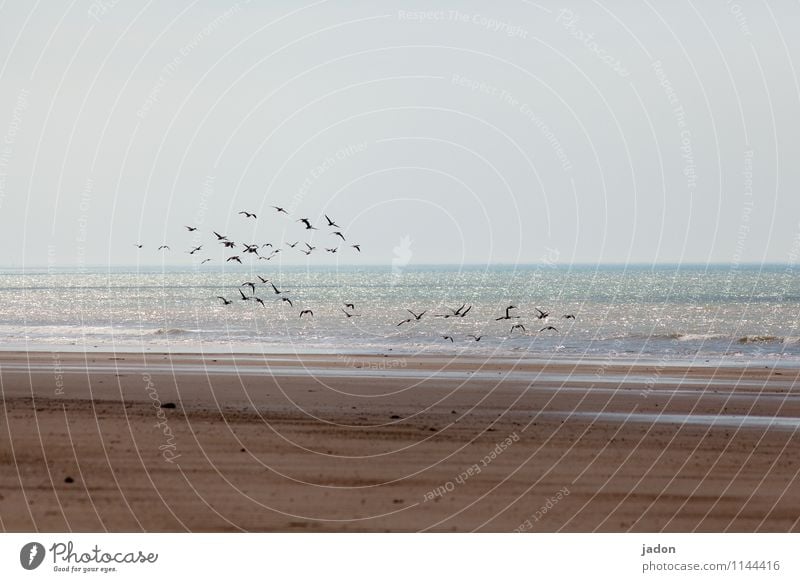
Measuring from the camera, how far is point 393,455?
16891 millimetres

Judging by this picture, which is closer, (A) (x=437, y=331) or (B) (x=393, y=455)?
(B) (x=393, y=455)

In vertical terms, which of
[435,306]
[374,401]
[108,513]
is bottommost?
[108,513]

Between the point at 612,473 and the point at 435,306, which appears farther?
the point at 435,306

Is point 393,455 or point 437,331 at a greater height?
point 437,331

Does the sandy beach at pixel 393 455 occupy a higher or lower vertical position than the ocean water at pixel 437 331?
lower

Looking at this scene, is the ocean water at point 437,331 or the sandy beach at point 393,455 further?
the ocean water at point 437,331

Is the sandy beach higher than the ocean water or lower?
lower

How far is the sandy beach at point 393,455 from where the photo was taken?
13.1 meters

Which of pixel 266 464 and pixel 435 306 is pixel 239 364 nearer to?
pixel 266 464

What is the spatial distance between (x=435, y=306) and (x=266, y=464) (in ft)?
275

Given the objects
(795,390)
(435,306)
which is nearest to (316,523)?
(795,390)

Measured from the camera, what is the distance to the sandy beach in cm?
1307

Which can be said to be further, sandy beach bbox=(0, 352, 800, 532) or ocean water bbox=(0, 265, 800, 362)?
ocean water bbox=(0, 265, 800, 362)
